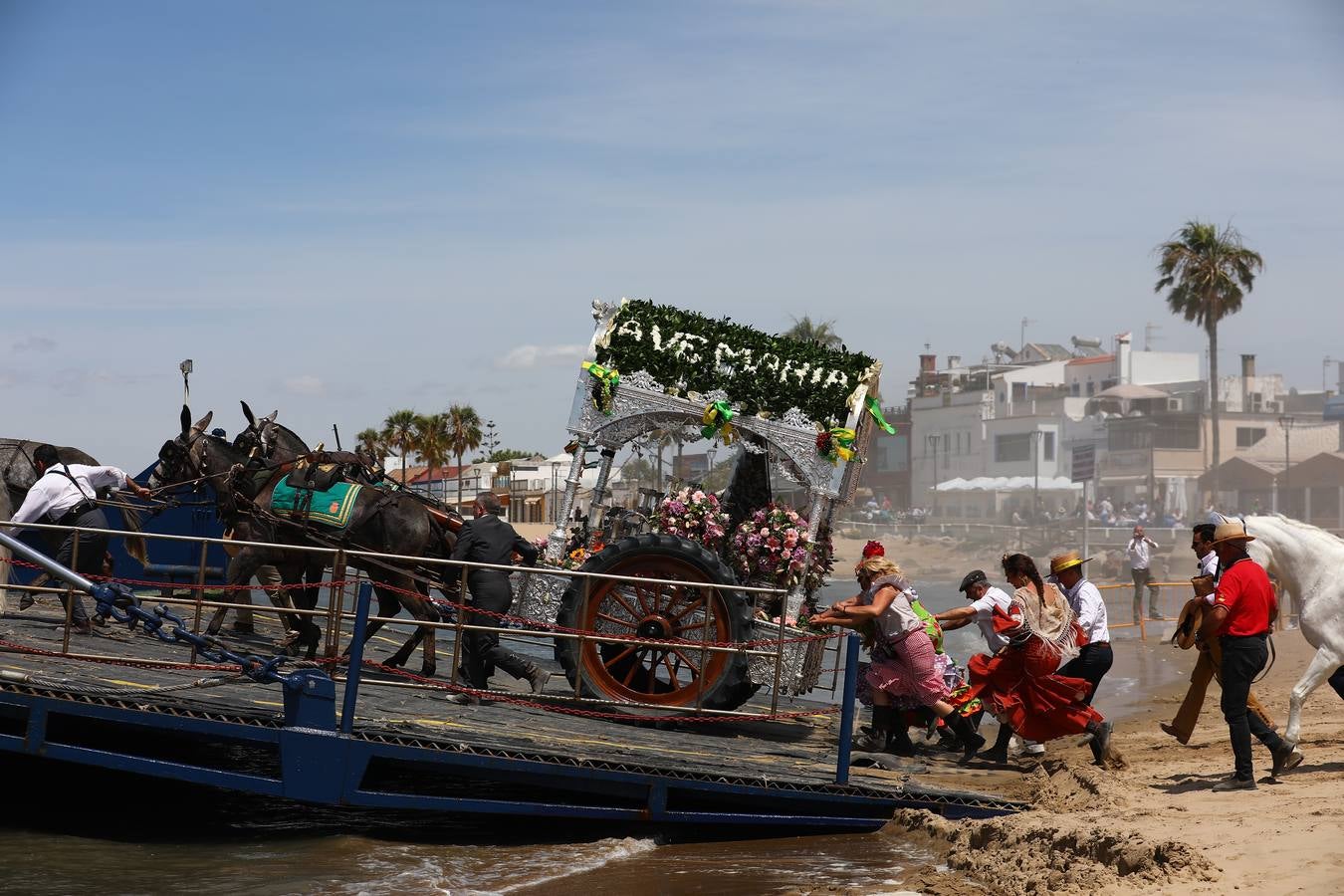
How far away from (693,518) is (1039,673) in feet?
9.59

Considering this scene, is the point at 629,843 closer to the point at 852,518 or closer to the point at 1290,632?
the point at 1290,632

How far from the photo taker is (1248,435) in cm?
7756

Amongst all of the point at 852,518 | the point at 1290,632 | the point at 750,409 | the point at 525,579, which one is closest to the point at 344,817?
the point at 525,579

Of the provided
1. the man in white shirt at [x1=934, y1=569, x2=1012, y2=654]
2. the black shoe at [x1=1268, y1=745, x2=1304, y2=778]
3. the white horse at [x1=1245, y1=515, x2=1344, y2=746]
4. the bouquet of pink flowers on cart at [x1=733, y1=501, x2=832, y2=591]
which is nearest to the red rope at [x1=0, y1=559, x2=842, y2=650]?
the bouquet of pink flowers on cart at [x1=733, y1=501, x2=832, y2=591]

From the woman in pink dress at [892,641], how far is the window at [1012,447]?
2966 inches

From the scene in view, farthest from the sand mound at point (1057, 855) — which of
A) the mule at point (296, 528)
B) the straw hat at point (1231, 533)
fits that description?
the mule at point (296, 528)

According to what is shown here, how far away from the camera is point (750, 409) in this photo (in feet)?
36.9

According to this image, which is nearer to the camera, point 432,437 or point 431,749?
A: point 431,749

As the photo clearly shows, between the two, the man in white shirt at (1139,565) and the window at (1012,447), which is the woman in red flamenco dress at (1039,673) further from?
the window at (1012,447)

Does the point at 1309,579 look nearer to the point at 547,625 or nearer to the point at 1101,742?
the point at 1101,742

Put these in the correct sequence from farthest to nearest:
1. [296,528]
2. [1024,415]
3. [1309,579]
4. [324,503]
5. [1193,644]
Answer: [1024,415] → [296,528] → [324,503] → [1309,579] → [1193,644]

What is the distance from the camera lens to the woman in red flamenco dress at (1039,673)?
10352 mm

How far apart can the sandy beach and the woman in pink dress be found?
719 mm

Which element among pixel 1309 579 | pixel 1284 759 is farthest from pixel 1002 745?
pixel 1309 579
